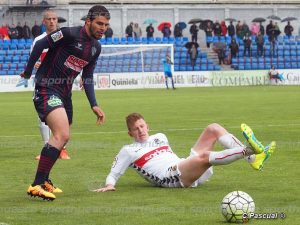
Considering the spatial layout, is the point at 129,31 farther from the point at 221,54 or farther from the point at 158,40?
the point at 221,54

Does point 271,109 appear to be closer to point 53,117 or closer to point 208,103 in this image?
point 208,103

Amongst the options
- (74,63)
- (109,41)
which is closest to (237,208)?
(74,63)

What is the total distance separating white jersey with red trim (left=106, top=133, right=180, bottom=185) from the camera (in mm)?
10047

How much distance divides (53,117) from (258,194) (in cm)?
245

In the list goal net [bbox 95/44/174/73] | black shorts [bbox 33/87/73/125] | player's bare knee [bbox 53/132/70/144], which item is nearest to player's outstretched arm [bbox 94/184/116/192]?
player's bare knee [bbox 53/132/70/144]

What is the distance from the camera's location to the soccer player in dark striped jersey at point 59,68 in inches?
380

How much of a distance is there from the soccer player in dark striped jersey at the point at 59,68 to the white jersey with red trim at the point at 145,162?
0.74 metres

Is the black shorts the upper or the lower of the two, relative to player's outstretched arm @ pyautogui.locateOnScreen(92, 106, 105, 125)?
upper

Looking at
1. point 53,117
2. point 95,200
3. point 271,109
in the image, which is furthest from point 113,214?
point 271,109

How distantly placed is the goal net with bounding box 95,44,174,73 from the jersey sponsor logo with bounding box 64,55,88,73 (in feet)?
123

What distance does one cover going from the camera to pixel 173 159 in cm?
1007

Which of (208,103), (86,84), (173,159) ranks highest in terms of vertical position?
(86,84)

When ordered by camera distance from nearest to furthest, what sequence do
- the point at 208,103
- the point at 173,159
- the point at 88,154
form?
1. the point at 173,159
2. the point at 88,154
3. the point at 208,103

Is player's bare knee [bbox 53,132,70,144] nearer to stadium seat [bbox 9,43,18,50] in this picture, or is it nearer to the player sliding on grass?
the player sliding on grass
